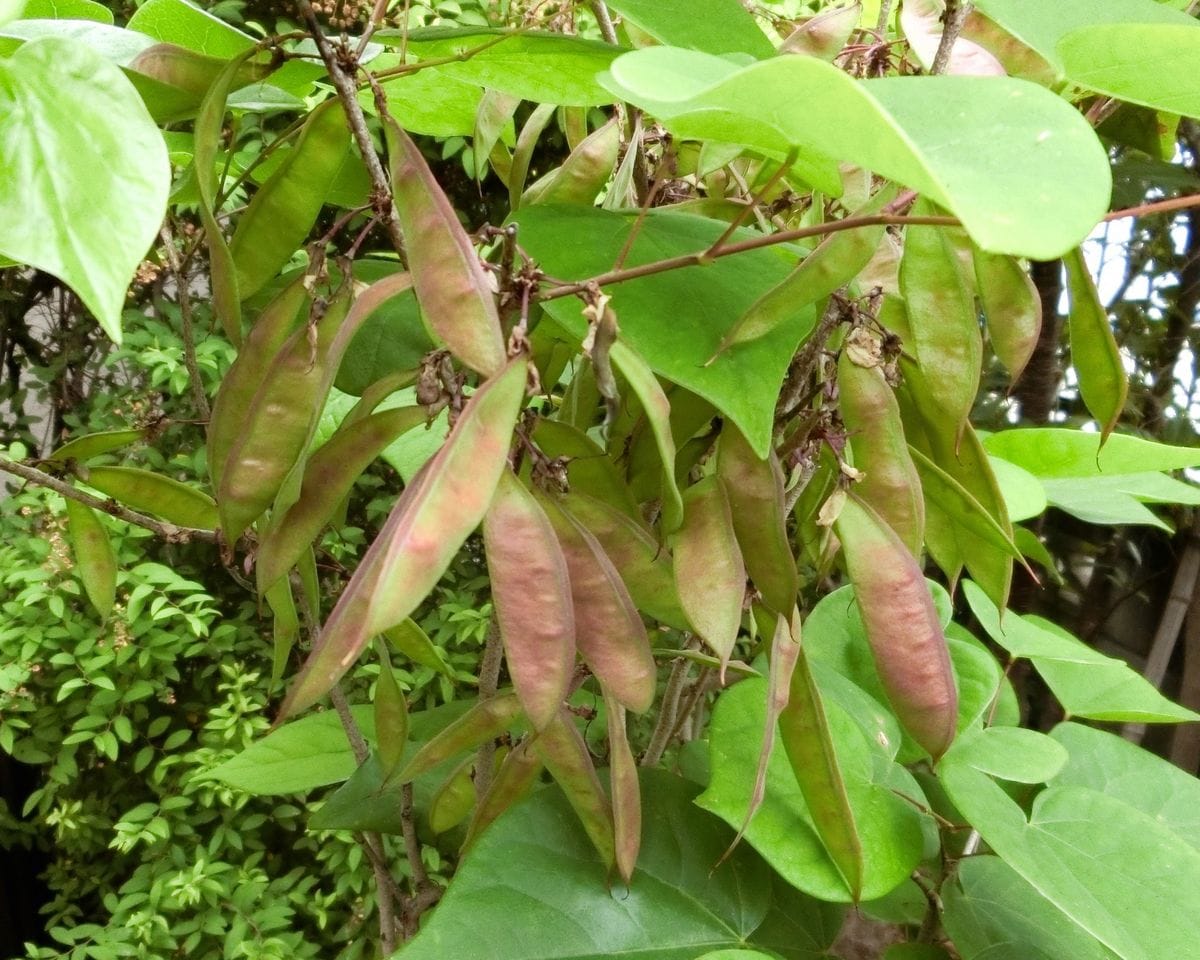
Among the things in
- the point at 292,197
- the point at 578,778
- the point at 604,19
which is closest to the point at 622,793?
the point at 578,778

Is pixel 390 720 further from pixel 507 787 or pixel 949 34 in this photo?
pixel 949 34

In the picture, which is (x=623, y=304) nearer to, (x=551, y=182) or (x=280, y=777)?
(x=551, y=182)

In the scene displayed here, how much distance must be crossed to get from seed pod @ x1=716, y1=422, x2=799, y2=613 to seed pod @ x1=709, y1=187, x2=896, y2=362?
0.12 ft

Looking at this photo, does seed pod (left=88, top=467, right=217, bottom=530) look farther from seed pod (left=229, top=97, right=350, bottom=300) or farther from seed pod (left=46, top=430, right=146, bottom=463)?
seed pod (left=229, top=97, right=350, bottom=300)

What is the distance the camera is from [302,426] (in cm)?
28

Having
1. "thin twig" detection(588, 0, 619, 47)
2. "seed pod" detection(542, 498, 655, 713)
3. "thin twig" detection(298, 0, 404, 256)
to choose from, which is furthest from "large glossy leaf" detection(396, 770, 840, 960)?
"thin twig" detection(588, 0, 619, 47)

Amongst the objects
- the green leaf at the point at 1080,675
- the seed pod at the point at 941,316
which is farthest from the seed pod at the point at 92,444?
the green leaf at the point at 1080,675

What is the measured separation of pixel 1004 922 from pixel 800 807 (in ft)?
0.44

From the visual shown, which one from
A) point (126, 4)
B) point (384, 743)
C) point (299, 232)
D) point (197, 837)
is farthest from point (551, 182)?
point (126, 4)

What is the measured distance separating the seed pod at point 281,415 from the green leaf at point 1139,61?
8.4 inches

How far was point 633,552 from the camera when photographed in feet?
0.97

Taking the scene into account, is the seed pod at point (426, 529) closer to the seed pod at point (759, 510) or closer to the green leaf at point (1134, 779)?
the seed pod at point (759, 510)

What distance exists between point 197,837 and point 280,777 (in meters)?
0.80

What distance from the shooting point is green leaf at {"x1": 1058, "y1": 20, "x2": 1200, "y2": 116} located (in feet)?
0.75
